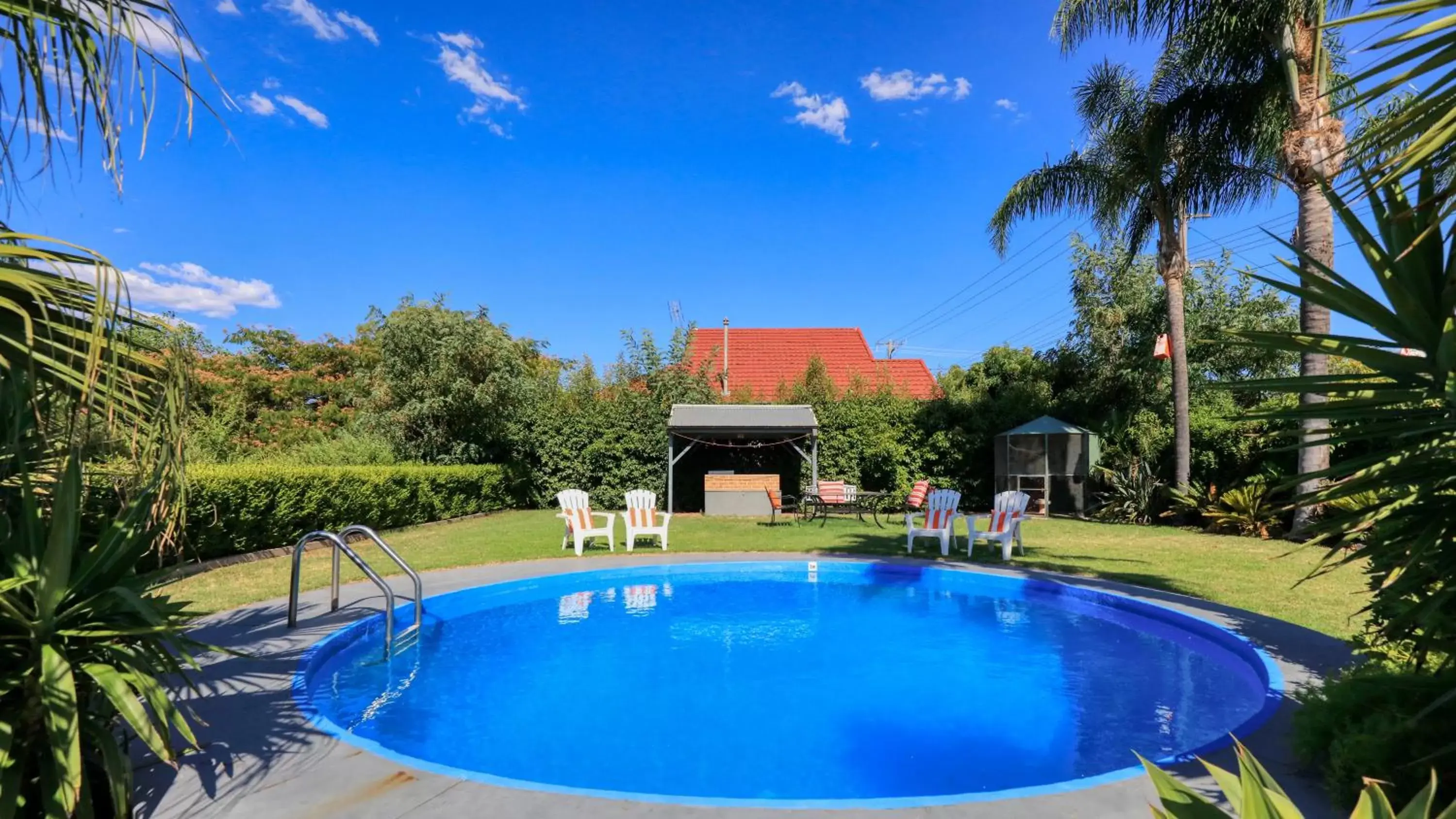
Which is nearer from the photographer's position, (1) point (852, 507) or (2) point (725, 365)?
(1) point (852, 507)

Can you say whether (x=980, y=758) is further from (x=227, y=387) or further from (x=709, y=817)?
(x=227, y=387)

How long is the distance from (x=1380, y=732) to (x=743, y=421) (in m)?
14.9

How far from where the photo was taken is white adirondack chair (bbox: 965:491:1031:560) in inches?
413

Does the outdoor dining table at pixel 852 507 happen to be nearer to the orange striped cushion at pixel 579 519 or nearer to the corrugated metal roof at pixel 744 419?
the corrugated metal roof at pixel 744 419

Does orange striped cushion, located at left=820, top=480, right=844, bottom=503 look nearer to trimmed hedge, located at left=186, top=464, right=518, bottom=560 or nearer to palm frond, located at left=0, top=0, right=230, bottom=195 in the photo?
trimmed hedge, located at left=186, top=464, right=518, bottom=560

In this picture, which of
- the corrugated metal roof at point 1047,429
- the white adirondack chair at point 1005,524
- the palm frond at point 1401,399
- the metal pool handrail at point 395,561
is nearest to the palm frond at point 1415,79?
the palm frond at point 1401,399

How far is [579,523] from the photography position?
1144 centimetres

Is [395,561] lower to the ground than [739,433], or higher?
lower

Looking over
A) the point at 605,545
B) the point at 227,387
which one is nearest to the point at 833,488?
the point at 605,545

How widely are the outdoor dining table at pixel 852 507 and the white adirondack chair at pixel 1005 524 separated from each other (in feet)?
12.3

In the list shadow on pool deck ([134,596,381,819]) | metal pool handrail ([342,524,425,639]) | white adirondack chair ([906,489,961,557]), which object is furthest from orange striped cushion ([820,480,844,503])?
shadow on pool deck ([134,596,381,819])

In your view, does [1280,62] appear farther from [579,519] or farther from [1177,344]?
[579,519]

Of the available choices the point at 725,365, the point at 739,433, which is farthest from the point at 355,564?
the point at 725,365

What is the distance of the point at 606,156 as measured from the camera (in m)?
18.6
